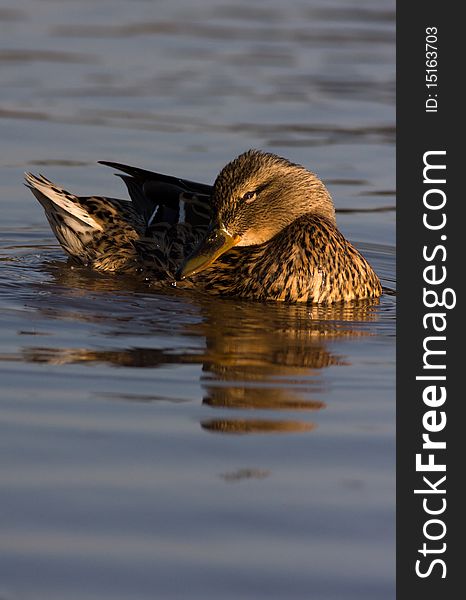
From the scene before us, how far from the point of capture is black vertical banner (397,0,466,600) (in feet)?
17.2

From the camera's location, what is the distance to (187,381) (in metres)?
6.62

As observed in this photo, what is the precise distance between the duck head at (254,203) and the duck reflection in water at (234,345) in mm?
317

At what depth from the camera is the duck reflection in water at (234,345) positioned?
6.29m

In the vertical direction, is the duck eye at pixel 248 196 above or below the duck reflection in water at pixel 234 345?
above

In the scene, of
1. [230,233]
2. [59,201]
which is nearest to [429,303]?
[230,233]

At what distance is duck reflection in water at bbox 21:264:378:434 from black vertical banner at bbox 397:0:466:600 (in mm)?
378

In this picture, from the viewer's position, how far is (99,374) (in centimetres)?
666

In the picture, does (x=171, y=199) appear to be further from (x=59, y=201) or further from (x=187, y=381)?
(x=187, y=381)

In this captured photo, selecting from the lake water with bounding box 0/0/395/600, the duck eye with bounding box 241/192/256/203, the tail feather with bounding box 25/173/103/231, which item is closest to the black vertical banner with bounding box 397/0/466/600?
the lake water with bounding box 0/0/395/600

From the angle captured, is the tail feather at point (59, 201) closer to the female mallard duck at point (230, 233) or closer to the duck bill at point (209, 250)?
the female mallard duck at point (230, 233)

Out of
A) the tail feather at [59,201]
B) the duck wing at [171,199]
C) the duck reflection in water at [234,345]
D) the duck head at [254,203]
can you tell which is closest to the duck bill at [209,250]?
the duck head at [254,203]

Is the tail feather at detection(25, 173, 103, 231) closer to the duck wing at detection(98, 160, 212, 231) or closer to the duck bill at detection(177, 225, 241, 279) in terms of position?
the duck wing at detection(98, 160, 212, 231)

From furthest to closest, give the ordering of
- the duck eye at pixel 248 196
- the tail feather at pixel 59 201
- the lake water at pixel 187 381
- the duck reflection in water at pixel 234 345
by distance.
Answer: the tail feather at pixel 59 201 → the duck eye at pixel 248 196 → the duck reflection in water at pixel 234 345 → the lake water at pixel 187 381
